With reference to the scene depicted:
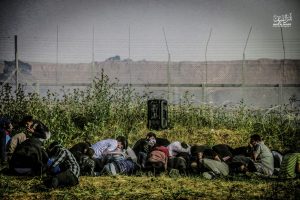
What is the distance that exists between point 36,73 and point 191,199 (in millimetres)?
28278

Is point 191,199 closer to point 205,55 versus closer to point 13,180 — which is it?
point 13,180

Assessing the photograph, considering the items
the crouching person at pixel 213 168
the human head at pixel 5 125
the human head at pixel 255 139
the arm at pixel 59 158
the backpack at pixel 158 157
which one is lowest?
the crouching person at pixel 213 168

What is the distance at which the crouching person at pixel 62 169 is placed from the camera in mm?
7674

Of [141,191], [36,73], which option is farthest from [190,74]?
[141,191]

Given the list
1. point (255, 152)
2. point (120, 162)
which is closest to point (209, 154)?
point (255, 152)

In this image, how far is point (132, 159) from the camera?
32.8 ft

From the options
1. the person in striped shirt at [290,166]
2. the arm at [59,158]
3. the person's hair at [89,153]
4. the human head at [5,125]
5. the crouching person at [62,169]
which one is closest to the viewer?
the crouching person at [62,169]

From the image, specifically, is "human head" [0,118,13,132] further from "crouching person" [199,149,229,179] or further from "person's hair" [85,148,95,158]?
"crouching person" [199,149,229,179]

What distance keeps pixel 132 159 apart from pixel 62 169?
213 centimetres

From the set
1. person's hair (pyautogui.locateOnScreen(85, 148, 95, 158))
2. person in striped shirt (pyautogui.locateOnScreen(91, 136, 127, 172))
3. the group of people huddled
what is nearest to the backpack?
the group of people huddled

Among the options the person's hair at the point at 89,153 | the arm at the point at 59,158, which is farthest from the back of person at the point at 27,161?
the person's hair at the point at 89,153

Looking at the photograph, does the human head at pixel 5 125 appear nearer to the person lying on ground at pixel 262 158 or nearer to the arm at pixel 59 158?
the arm at pixel 59 158

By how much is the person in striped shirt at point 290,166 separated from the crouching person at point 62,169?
417cm

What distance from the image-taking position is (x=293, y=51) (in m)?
16.1
